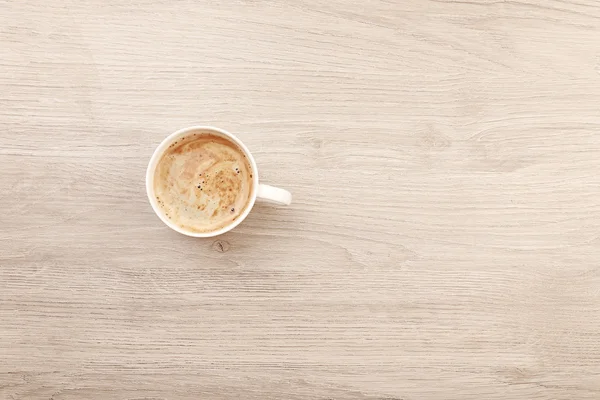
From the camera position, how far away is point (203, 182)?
0.88 metres

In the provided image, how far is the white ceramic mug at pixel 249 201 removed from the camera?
0.84 metres

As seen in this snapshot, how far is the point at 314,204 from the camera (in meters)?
0.92

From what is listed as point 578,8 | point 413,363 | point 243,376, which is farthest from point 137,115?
point 578,8

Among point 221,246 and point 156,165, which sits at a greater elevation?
point 156,165

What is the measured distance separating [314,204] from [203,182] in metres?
0.18

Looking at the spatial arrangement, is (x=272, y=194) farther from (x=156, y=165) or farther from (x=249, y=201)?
(x=156, y=165)

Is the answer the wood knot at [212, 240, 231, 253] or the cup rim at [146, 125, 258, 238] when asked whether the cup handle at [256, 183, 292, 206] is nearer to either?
the cup rim at [146, 125, 258, 238]

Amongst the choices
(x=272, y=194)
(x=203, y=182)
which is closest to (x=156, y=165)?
(x=203, y=182)

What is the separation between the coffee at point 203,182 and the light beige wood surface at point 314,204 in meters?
0.05

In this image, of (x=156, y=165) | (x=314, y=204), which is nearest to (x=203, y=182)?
(x=156, y=165)

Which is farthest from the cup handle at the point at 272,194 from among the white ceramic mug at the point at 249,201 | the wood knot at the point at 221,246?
the wood knot at the point at 221,246

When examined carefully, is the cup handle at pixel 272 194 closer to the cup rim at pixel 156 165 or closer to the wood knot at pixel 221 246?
the cup rim at pixel 156 165

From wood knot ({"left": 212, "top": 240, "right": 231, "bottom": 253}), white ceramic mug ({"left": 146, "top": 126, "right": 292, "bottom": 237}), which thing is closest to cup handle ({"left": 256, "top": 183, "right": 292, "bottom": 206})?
white ceramic mug ({"left": 146, "top": 126, "right": 292, "bottom": 237})

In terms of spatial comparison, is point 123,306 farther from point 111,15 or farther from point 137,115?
point 111,15
